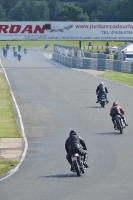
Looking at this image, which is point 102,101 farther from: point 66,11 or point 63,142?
point 66,11

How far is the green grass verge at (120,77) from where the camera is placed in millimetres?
46031

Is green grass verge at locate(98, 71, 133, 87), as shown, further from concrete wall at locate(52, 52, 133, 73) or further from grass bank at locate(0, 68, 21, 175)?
grass bank at locate(0, 68, 21, 175)

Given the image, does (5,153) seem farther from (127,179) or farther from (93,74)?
(93,74)

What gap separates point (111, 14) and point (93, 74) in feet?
264

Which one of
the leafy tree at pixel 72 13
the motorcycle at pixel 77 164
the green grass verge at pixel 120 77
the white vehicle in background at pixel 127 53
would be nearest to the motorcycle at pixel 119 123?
the motorcycle at pixel 77 164

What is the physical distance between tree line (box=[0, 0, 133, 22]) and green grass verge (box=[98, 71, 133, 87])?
2466 inches

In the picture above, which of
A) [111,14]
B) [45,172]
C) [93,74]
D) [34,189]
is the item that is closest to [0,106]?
[45,172]

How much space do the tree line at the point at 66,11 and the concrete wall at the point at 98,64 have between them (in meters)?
52.3

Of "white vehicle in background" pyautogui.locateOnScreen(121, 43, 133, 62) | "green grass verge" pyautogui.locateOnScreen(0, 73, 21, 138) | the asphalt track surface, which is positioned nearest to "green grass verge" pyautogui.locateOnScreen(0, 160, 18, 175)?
the asphalt track surface

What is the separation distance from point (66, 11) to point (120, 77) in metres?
75.0

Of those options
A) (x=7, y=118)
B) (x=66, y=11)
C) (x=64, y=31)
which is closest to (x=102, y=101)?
(x=7, y=118)

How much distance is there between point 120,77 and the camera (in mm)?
49844

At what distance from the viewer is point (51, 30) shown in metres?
61.6

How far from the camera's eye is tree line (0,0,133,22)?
12031cm
